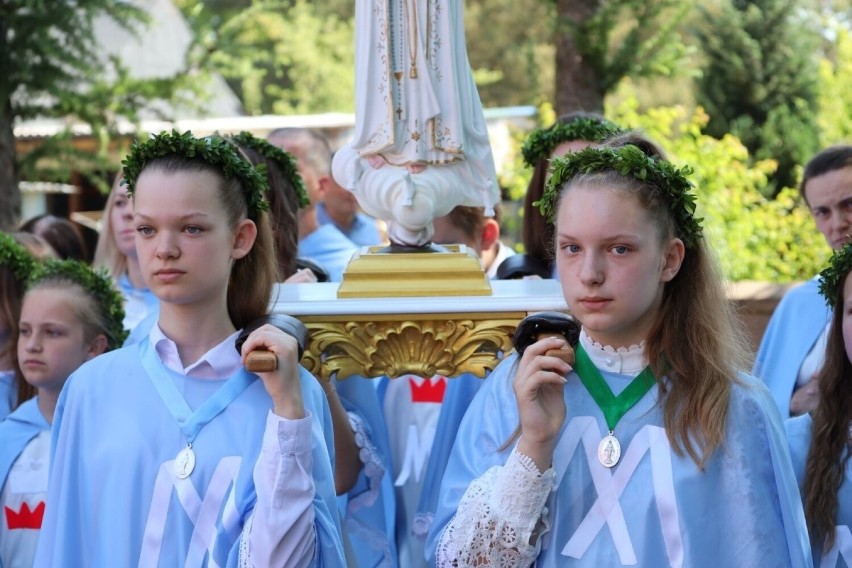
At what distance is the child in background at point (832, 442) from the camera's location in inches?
141

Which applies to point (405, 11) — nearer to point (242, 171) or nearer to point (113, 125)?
point (242, 171)

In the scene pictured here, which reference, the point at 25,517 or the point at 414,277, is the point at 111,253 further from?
the point at 414,277

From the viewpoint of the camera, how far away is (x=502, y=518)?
9.63 feet

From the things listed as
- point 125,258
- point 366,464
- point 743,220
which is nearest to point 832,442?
point 366,464

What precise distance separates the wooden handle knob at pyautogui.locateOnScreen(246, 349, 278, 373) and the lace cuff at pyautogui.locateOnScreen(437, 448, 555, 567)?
22.0 inches

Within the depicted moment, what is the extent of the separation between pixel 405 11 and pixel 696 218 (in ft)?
3.72

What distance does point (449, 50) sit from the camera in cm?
383

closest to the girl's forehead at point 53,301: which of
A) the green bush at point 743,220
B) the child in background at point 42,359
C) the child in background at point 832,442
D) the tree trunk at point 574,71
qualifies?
the child in background at point 42,359

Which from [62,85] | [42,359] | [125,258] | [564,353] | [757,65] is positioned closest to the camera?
[564,353]

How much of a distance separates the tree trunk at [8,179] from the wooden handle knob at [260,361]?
21.7 ft

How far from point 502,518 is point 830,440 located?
1255 mm

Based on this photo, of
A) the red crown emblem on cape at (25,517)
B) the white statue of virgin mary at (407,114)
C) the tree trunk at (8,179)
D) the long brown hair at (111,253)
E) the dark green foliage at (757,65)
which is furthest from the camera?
the dark green foliage at (757,65)

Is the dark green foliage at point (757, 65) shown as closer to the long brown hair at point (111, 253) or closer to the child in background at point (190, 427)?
the long brown hair at point (111, 253)

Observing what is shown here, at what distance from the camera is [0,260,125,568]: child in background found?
4.25 m
